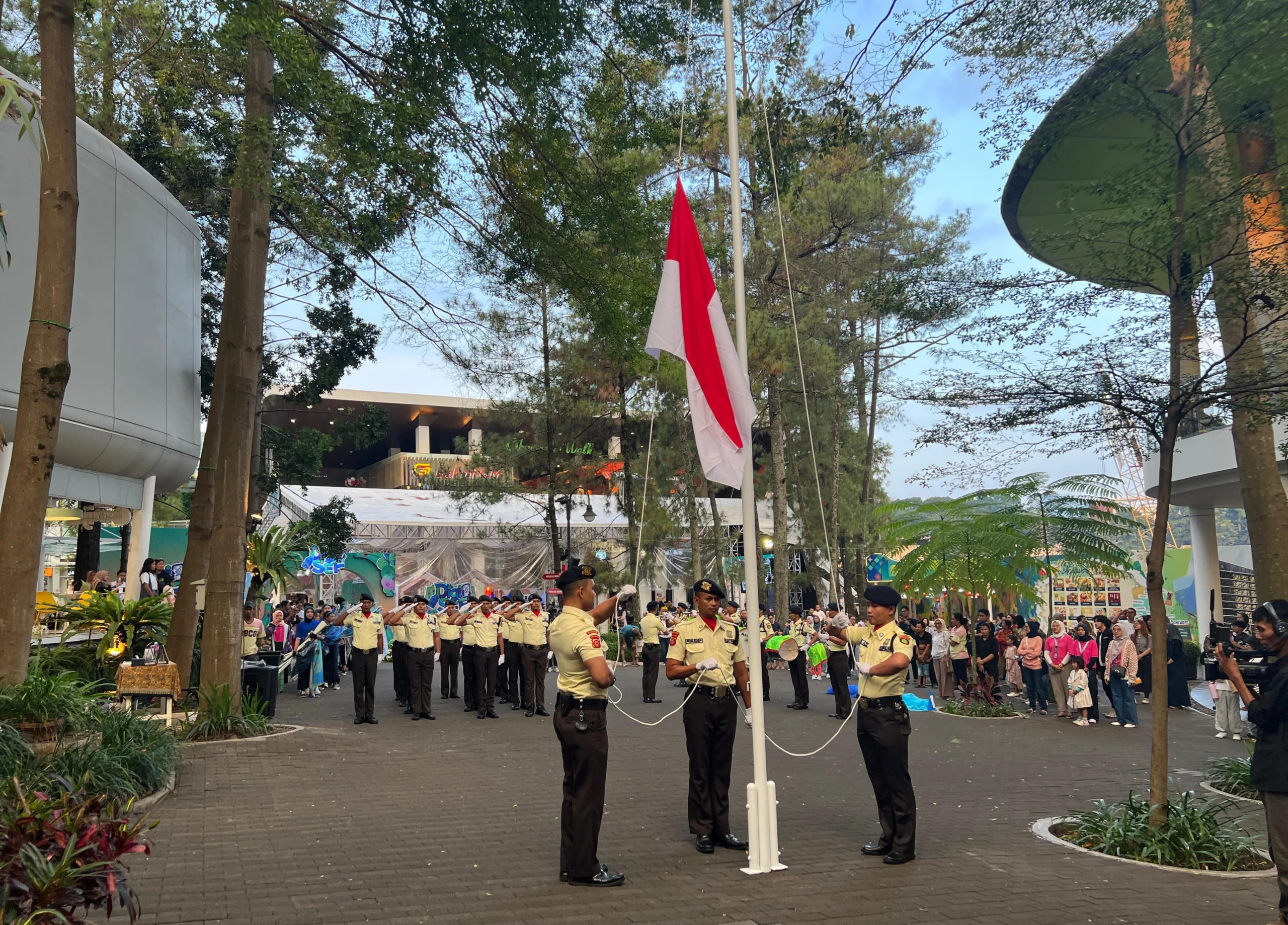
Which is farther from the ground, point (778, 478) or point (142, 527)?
point (778, 478)

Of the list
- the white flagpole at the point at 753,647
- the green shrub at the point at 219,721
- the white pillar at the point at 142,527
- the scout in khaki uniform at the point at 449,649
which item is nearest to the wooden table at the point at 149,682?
the green shrub at the point at 219,721

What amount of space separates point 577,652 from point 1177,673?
1569 centimetres

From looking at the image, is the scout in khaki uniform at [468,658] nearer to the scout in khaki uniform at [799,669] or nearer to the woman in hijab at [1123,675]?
the scout in khaki uniform at [799,669]

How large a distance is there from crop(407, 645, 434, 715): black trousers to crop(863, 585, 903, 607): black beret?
10412mm

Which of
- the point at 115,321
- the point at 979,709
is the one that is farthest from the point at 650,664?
the point at 115,321

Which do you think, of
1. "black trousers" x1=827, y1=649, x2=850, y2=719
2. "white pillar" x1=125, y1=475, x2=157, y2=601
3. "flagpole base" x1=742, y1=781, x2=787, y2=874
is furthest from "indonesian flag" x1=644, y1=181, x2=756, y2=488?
"white pillar" x1=125, y1=475, x2=157, y2=601

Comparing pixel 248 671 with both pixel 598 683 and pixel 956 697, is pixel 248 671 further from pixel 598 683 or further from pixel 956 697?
pixel 956 697

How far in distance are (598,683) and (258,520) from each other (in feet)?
62.2

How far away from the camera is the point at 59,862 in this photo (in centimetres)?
431

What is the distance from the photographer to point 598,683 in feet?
22.1

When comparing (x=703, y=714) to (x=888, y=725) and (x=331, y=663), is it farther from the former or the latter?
(x=331, y=663)

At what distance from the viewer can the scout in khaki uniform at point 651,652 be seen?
1928 centimetres

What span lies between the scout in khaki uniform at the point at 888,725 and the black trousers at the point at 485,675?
1033 centimetres

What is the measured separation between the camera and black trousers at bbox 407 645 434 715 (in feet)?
54.0
